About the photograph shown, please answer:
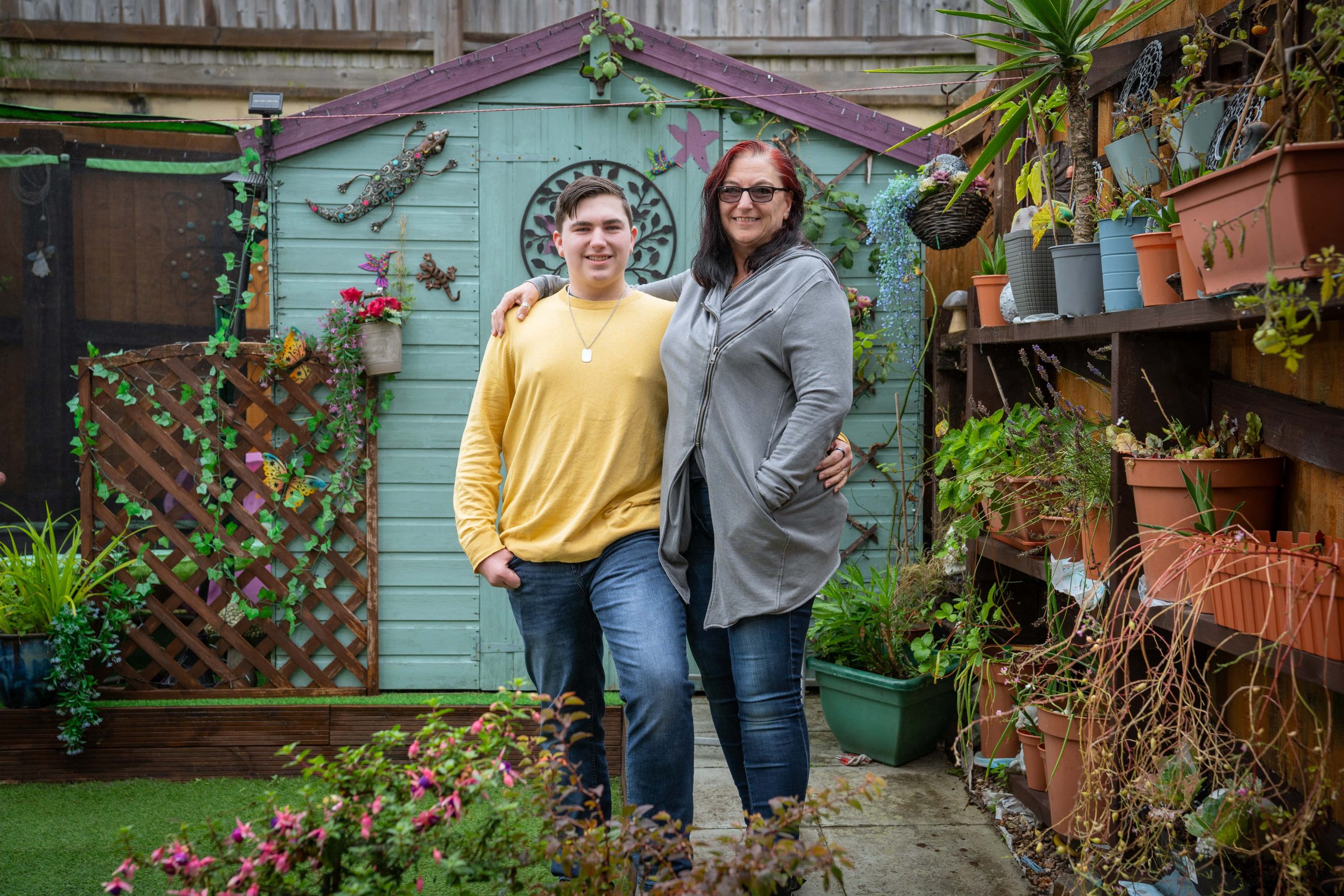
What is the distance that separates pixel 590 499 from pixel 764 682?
0.51 m

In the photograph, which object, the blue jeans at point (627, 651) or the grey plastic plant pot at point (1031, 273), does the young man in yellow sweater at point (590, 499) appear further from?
the grey plastic plant pot at point (1031, 273)

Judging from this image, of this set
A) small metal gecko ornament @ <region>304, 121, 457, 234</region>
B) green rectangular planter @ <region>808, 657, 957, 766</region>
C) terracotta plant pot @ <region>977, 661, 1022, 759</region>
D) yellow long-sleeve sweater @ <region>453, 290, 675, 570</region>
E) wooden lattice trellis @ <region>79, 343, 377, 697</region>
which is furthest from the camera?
small metal gecko ornament @ <region>304, 121, 457, 234</region>

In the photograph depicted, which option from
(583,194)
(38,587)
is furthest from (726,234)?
(38,587)

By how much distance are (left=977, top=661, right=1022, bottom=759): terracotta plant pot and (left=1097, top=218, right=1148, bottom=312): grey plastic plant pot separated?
1123 mm

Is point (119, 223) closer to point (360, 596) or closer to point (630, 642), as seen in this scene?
point (360, 596)

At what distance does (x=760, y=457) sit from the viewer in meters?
1.97

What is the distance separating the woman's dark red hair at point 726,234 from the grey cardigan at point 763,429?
0.16 feet

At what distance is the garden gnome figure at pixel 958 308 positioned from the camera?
12.3 feet

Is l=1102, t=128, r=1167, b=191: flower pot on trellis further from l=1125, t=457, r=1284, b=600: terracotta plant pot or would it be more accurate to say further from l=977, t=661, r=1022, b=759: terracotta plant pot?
l=977, t=661, r=1022, b=759: terracotta plant pot

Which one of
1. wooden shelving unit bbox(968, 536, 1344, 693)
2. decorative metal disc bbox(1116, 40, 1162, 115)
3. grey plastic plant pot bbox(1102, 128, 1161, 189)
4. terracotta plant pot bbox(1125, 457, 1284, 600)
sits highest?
decorative metal disc bbox(1116, 40, 1162, 115)

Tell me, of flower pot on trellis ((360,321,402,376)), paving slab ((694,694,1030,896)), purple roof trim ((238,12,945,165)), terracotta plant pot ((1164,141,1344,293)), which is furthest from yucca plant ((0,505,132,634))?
terracotta plant pot ((1164,141,1344,293))

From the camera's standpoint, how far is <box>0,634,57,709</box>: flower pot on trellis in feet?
10.8

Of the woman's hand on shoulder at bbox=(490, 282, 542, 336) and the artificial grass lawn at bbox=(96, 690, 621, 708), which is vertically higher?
the woman's hand on shoulder at bbox=(490, 282, 542, 336)

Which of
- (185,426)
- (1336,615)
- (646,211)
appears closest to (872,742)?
(1336,615)
